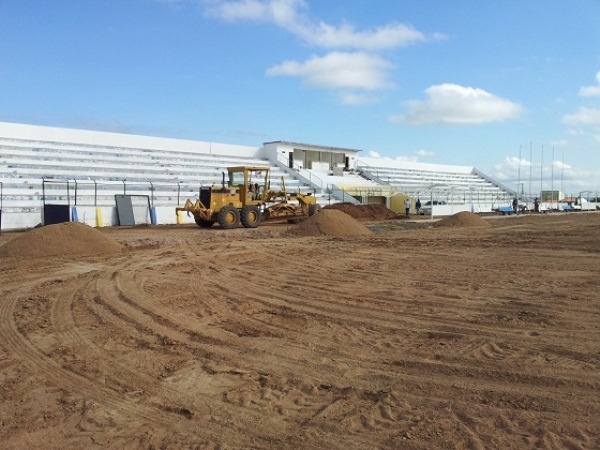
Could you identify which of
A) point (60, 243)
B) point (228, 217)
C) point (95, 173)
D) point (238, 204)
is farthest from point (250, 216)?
point (95, 173)

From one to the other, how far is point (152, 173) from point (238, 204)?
11972 millimetres

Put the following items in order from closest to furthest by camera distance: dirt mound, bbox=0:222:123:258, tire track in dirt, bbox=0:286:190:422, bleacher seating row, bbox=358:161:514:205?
1. tire track in dirt, bbox=0:286:190:422
2. dirt mound, bbox=0:222:123:258
3. bleacher seating row, bbox=358:161:514:205

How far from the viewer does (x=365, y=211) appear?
36781 millimetres

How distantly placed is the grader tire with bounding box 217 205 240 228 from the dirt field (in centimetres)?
1194

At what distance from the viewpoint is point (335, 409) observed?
4.29m

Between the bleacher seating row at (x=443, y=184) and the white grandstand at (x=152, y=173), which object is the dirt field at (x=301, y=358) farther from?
the bleacher seating row at (x=443, y=184)

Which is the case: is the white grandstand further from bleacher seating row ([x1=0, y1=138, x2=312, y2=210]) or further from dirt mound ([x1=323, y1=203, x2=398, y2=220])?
dirt mound ([x1=323, y1=203, x2=398, y2=220])

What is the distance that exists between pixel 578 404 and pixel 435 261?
845 cm

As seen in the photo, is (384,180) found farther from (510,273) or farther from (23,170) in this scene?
(510,273)

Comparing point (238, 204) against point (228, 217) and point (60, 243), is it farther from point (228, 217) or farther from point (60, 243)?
point (60, 243)

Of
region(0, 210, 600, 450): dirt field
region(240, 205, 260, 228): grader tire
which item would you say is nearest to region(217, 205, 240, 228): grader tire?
region(240, 205, 260, 228): grader tire

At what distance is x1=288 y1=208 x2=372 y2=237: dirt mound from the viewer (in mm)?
20484

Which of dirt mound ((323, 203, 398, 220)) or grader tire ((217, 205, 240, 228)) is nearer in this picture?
grader tire ((217, 205, 240, 228))

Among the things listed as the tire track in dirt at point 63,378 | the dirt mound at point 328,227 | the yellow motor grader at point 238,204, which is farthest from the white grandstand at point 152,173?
the tire track in dirt at point 63,378
